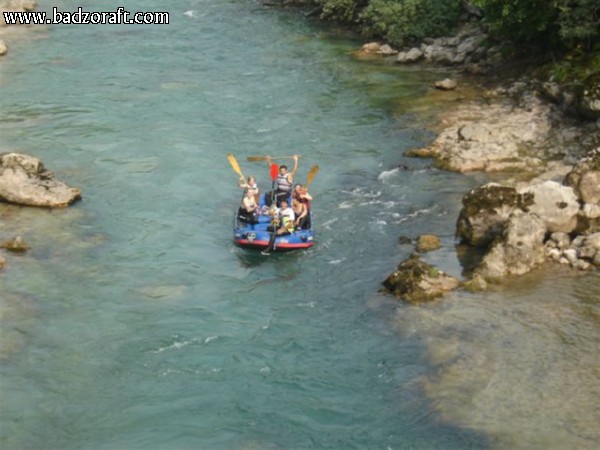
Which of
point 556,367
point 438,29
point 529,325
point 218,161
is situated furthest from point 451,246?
point 438,29

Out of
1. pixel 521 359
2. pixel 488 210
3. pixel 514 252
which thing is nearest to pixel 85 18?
pixel 488 210

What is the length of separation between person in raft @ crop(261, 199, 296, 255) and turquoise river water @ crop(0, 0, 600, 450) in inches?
21.1

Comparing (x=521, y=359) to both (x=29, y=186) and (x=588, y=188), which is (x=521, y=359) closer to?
(x=588, y=188)

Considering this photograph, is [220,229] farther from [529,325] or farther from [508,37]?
[508,37]

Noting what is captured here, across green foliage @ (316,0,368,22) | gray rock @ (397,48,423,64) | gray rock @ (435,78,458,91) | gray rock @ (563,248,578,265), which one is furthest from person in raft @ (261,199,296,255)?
green foliage @ (316,0,368,22)

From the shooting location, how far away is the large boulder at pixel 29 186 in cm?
2694

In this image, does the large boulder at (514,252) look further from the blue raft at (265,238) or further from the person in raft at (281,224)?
the person in raft at (281,224)

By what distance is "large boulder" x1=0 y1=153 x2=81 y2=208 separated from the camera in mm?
26938

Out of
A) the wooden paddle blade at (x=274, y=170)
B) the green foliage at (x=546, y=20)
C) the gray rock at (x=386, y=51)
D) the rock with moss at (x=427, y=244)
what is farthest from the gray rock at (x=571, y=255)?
the gray rock at (x=386, y=51)

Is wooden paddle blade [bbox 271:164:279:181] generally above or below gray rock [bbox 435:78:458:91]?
below

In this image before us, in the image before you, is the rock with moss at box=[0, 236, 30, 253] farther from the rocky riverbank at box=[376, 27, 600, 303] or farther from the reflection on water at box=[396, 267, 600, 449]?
the reflection on water at box=[396, 267, 600, 449]

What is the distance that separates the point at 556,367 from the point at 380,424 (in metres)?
3.86

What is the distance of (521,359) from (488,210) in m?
5.71

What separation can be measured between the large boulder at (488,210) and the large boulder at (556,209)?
0.25 meters
